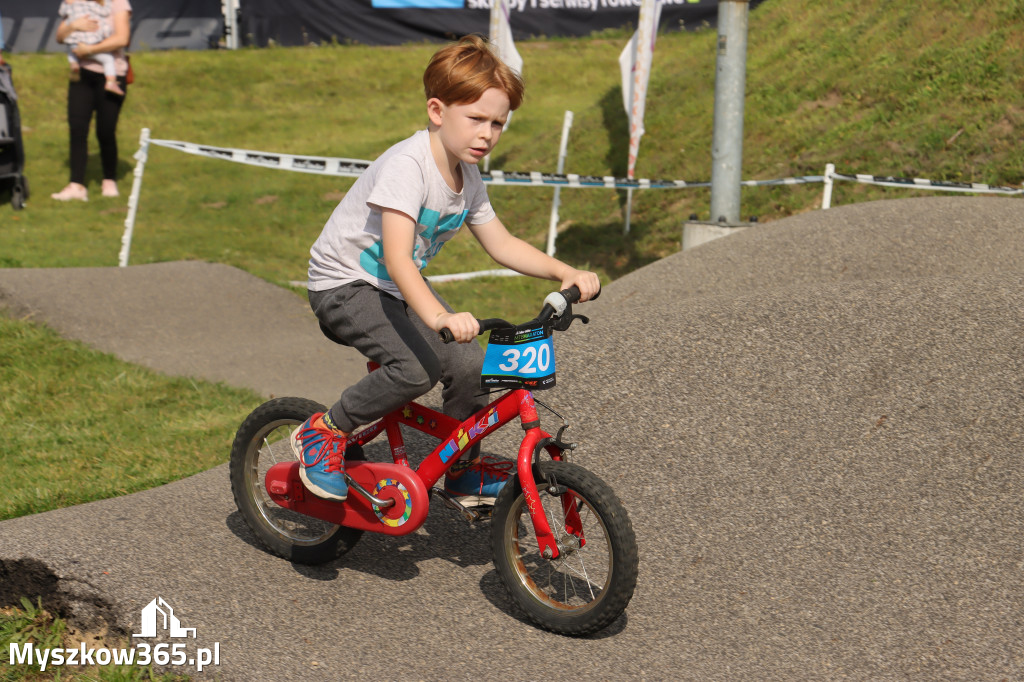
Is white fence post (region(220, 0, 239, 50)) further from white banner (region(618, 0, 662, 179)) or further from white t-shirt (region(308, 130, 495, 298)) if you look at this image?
white t-shirt (region(308, 130, 495, 298))

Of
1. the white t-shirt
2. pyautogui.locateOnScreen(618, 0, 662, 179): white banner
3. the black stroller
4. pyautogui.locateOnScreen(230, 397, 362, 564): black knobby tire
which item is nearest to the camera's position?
the white t-shirt

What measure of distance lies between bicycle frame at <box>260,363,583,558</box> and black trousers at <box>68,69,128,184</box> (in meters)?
9.37

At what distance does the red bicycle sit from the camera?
10.8ft

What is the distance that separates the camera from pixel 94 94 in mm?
11852

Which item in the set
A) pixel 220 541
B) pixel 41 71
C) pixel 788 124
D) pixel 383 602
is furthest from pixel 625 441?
pixel 41 71

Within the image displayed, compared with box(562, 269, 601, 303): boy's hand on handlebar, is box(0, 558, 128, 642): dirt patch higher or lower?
lower

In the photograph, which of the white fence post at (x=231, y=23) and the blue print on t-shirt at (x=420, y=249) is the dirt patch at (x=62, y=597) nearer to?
the blue print on t-shirt at (x=420, y=249)

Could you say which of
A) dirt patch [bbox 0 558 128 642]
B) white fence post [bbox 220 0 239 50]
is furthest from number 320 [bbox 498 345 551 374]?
white fence post [bbox 220 0 239 50]

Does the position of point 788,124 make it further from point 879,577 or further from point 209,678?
point 209,678

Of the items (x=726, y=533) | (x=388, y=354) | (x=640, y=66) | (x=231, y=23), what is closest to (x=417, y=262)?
(x=388, y=354)

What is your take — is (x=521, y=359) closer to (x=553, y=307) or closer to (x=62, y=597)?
(x=553, y=307)

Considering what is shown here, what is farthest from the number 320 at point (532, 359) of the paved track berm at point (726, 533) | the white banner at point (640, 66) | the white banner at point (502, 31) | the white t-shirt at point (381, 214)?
the white banner at point (502, 31)
